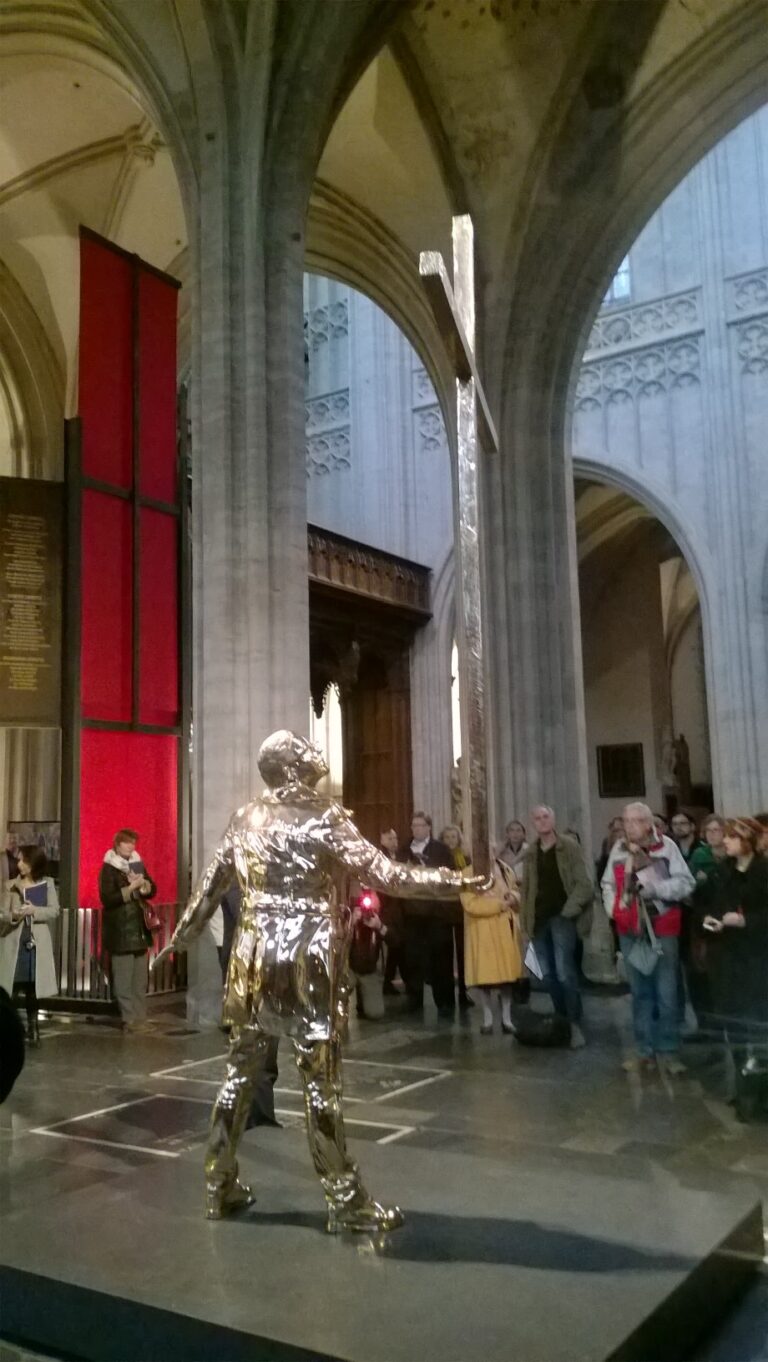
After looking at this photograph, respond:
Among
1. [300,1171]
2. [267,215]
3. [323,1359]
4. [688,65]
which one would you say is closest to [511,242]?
[688,65]

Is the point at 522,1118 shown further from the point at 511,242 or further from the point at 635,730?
the point at 635,730

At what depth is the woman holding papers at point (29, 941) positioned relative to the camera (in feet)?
23.2

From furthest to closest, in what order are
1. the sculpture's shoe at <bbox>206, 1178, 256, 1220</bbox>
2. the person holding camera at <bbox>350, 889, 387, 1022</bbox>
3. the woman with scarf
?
the person holding camera at <bbox>350, 889, 387, 1022</bbox>, the woman with scarf, the sculpture's shoe at <bbox>206, 1178, 256, 1220</bbox>

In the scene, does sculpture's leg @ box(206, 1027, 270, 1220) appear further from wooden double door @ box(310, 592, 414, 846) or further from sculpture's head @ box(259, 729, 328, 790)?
wooden double door @ box(310, 592, 414, 846)

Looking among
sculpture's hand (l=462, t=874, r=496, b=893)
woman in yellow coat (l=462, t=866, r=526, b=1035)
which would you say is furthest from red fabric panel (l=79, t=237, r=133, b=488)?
sculpture's hand (l=462, t=874, r=496, b=893)

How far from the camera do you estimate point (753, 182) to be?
16.1 meters

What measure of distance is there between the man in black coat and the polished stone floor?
755 mm

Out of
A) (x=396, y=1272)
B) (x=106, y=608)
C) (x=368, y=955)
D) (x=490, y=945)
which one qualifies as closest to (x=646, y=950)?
(x=490, y=945)

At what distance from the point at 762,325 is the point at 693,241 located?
1774 millimetres

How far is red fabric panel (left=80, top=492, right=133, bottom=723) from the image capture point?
9594 millimetres

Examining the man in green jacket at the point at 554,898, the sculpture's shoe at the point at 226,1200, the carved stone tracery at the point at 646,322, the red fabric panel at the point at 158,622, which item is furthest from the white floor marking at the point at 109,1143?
the carved stone tracery at the point at 646,322

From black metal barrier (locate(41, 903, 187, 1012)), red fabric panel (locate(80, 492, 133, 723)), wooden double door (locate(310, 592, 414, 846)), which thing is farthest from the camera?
wooden double door (locate(310, 592, 414, 846))

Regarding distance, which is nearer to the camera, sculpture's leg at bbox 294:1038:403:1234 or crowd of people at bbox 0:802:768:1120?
sculpture's leg at bbox 294:1038:403:1234

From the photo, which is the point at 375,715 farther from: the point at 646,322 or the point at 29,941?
the point at 29,941
